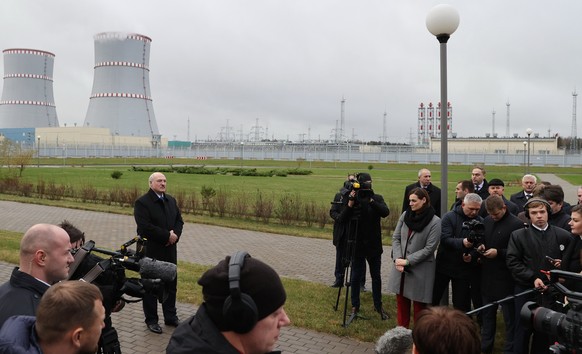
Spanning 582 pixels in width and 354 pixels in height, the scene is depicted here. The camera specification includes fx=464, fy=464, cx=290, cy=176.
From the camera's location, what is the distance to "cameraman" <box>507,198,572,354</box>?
4633mm

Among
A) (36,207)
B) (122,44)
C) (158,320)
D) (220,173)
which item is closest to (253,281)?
(158,320)

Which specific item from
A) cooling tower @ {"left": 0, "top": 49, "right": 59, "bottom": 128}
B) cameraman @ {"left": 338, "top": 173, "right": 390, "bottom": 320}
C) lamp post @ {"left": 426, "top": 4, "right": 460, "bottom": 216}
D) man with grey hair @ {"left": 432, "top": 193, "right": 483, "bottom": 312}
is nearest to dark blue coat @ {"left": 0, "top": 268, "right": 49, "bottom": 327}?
cameraman @ {"left": 338, "top": 173, "right": 390, "bottom": 320}

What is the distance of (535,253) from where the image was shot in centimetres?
469

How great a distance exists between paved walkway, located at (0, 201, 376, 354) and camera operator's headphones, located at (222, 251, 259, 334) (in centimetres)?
379

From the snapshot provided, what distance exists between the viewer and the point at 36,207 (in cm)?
→ 1798

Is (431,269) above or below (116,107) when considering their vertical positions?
below

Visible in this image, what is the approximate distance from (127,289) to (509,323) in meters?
4.07

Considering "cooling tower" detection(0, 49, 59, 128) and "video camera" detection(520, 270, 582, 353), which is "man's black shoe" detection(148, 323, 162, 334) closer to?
"video camera" detection(520, 270, 582, 353)

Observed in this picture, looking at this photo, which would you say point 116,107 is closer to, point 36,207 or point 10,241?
point 36,207

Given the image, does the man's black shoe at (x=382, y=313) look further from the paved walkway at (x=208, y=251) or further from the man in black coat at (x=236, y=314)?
the man in black coat at (x=236, y=314)

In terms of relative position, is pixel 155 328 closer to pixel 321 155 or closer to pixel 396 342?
pixel 396 342

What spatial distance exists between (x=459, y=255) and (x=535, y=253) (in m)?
1.00

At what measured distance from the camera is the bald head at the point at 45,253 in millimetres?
2721

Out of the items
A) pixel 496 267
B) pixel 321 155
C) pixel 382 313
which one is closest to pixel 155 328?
pixel 382 313
